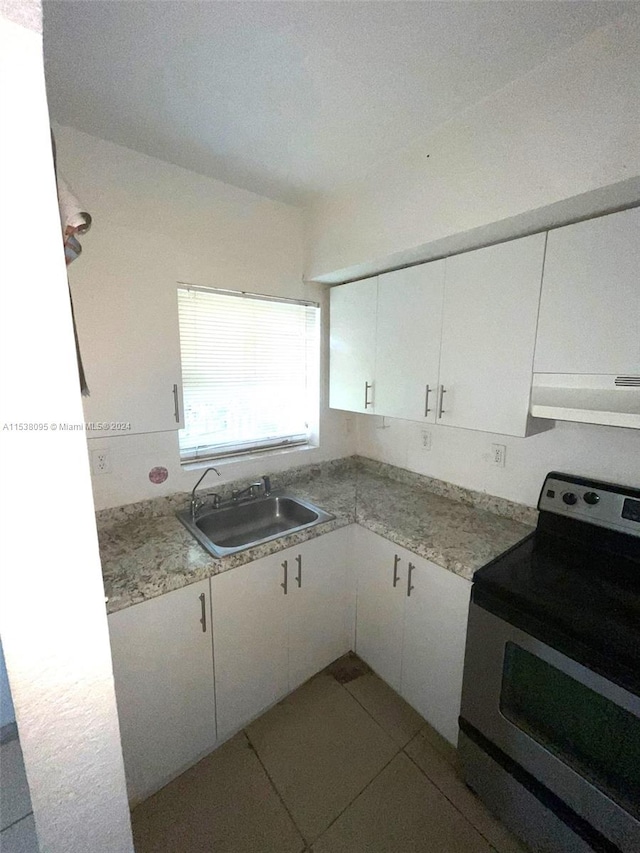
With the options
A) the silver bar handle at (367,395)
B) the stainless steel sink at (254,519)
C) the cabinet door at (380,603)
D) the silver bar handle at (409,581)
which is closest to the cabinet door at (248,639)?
the stainless steel sink at (254,519)

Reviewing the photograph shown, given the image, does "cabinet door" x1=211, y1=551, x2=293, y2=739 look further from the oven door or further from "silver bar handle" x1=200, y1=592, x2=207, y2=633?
the oven door

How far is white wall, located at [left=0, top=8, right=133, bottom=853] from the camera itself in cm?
52

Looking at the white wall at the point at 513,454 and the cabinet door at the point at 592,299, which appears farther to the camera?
the white wall at the point at 513,454

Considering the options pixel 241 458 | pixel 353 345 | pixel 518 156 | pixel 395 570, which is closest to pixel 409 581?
pixel 395 570

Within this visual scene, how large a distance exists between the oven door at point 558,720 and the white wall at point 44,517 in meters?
1.16

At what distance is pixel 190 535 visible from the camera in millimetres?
1559

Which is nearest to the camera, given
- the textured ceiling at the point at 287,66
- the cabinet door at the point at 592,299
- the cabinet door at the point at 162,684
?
the textured ceiling at the point at 287,66

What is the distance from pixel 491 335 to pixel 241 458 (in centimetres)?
145

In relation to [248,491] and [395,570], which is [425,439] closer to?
[395,570]

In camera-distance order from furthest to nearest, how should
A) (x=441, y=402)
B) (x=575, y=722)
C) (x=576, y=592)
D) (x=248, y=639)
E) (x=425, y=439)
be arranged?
(x=425, y=439) → (x=441, y=402) → (x=248, y=639) → (x=576, y=592) → (x=575, y=722)

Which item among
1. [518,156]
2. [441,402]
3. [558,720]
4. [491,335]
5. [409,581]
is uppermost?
[518,156]

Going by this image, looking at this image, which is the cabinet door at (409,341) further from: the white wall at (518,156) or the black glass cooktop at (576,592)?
the black glass cooktop at (576,592)

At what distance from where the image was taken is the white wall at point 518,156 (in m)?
0.93

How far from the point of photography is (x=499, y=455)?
5.78ft
